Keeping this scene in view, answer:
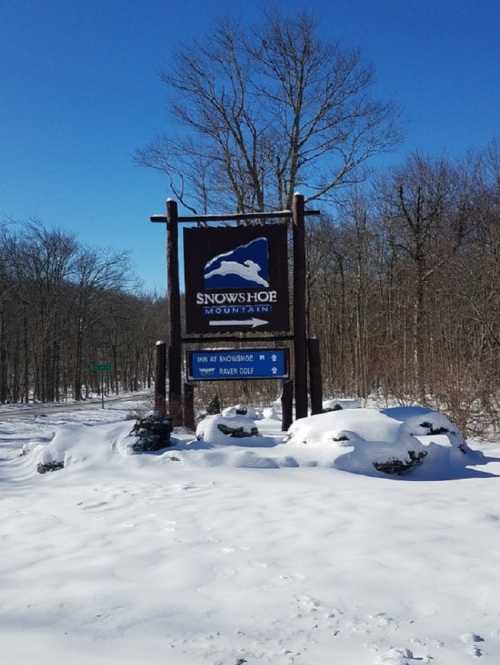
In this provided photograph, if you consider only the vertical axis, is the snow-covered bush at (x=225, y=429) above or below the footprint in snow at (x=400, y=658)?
above

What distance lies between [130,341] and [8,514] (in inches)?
2112

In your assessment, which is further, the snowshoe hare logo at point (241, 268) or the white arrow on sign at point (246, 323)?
the snowshoe hare logo at point (241, 268)

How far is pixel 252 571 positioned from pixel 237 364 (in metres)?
6.45

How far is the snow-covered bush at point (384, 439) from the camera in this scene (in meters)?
6.77

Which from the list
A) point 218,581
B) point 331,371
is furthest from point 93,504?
point 331,371

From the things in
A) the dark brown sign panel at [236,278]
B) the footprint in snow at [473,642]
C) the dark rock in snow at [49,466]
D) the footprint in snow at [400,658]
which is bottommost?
the footprint in snow at [473,642]

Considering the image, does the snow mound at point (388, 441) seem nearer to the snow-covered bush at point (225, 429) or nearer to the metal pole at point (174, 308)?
the snow-covered bush at point (225, 429)

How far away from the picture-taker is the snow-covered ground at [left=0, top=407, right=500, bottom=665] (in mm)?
2516

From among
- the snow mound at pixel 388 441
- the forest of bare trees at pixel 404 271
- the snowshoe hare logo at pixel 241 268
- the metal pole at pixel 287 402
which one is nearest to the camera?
the snow mound at pixel 388 441

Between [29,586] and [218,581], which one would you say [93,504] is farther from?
[218,581]

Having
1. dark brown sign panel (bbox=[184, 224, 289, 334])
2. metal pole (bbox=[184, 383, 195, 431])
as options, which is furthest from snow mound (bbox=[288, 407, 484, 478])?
metal pole (bbox=[184, 383, 195, 431])

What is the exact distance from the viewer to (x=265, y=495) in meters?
5.47

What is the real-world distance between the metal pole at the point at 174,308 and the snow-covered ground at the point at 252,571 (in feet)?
13.1

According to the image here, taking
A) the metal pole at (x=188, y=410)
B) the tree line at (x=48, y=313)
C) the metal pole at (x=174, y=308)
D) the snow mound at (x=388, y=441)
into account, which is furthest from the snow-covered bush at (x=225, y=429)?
the tree line at (x=48, y=313)
